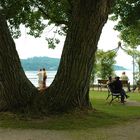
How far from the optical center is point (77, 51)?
43.9 feet

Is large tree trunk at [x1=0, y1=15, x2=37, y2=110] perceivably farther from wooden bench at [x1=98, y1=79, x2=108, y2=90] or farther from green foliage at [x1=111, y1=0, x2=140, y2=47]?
wooden bench at [x1=98, y1=79, x2=108, y2=90]

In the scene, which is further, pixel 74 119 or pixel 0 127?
pixel 74 119

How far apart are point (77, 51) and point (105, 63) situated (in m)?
26.8

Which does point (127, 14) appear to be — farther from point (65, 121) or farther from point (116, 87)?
point (65, 121)

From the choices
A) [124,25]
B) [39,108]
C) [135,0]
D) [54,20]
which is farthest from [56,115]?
[124,25]

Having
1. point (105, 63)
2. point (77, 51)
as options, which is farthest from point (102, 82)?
point (77, 51)

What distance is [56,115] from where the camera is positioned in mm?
13242

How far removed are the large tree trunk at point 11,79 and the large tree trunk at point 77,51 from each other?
0.66m

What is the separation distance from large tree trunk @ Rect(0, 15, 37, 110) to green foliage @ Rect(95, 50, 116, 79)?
26225 millimetres

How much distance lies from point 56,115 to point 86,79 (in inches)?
55.5

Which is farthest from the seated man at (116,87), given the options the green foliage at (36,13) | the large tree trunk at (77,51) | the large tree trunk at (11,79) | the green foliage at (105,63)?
the green foliage at (105,63)

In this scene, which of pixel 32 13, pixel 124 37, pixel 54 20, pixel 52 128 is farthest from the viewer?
pixel 124 37

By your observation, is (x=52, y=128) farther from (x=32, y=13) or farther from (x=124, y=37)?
(x=124, y=37)

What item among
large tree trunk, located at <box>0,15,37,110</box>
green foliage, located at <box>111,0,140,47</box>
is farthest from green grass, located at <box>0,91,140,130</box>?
green foliage, located at <box>111,0,140,47</box>
